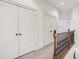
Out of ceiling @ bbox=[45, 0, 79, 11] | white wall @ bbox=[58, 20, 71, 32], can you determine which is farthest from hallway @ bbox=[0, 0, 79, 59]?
white wall @ bbox=[58, 20, 71, 32]

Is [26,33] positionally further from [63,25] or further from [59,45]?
[63,25]

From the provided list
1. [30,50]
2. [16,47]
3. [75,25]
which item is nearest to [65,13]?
[75,25]

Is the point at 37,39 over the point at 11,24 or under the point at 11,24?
under

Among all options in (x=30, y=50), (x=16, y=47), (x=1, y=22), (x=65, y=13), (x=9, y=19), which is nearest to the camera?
(x=1, y=22)

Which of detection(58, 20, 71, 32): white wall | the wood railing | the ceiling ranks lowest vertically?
the wood railing

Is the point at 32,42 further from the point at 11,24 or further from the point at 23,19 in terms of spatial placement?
the point at 11,24

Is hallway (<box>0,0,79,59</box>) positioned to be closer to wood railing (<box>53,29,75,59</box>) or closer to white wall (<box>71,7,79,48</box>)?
wood railing (<box>53,29,75,59</box>)

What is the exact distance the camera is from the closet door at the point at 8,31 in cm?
399

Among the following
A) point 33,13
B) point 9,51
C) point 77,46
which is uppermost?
point 33,13

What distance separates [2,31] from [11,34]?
47cm

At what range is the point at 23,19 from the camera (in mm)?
5211

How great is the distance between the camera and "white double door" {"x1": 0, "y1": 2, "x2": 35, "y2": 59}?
4.04m

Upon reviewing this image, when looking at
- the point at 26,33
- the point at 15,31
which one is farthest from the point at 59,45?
the point at 26,33

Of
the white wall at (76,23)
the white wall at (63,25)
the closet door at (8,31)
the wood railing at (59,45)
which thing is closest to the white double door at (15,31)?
the closet door at (8,31)
